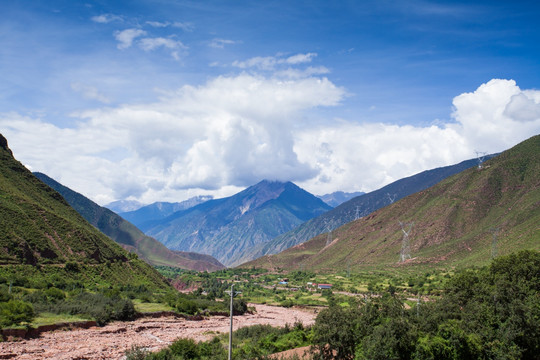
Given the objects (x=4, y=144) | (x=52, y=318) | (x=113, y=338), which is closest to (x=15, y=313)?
(x=52, y=318)

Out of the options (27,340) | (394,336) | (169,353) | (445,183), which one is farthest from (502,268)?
(445,183)

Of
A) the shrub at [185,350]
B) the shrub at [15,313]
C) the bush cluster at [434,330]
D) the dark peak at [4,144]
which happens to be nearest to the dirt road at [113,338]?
the shrub at [15,313]

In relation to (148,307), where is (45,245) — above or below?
above

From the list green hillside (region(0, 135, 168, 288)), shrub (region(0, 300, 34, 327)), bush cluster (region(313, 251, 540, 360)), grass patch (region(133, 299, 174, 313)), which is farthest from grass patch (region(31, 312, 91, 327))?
bush cluster (region(313, 251, 540, 360))

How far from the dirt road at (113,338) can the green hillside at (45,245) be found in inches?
989

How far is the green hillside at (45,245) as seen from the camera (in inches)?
3007

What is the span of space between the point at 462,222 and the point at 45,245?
13545 centimetres

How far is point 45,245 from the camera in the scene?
83.2m

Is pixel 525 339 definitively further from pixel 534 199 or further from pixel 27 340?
pixel 534 199

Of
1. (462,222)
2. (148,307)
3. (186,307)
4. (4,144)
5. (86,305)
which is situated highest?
(4,144)

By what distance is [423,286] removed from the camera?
9300cm

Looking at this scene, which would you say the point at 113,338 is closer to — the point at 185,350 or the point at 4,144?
the point at 185,350

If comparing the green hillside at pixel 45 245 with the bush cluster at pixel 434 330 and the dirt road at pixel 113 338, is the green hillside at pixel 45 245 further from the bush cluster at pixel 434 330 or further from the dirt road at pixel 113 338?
the bush cluster at pixel 434 330

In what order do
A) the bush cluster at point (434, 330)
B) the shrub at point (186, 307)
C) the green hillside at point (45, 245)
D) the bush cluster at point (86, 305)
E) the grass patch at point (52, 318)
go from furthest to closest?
the green hillside at point (45, 245) < the shrub at point (186, 307) < the bush cluster at point (86, 305) < the grass patch at point (52, 318) < the bush cluster at point (434, 330)
